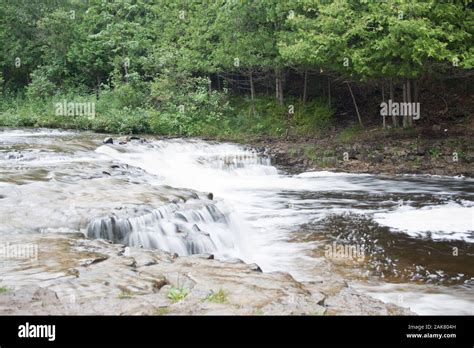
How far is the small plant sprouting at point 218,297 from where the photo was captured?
5277 millimetres

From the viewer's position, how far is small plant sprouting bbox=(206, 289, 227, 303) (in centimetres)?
528

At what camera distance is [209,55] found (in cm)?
2659

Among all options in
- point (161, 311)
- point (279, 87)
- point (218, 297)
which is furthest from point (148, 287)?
point (279, 87)

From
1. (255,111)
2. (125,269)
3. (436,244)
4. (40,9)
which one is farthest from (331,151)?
(40,9)

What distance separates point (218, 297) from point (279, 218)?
6977 millimetres

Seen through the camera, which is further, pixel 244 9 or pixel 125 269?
pixel 244 9

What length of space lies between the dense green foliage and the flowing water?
5.13 m

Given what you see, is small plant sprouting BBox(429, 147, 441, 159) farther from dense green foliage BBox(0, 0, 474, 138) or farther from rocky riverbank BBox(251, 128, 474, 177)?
dense green foliage BBox(0, 0, 474, 138)

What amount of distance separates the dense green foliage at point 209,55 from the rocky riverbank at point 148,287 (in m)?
12.6

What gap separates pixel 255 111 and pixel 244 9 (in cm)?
514

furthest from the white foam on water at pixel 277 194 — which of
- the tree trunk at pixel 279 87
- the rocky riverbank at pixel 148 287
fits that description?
the tree trunk at pixel 279 87

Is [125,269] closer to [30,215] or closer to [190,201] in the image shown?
[30,215]

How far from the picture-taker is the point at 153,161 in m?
18.4

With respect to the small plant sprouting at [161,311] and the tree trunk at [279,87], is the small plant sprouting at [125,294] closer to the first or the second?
the small plant sprouting at [161,311]
